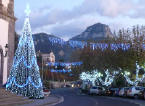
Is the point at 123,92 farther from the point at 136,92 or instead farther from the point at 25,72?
the point at 25,72

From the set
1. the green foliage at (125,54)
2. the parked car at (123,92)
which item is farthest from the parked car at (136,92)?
the green foliage at (125,54)

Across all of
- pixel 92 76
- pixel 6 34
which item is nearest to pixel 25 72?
pixel 6 34

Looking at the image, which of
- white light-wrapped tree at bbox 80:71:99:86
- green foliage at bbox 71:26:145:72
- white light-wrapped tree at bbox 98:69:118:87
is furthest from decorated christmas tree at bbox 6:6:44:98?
white light-wrapped tree at bbox 80:71:99:86

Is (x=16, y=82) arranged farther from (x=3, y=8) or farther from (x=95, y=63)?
(x=95, y=63)

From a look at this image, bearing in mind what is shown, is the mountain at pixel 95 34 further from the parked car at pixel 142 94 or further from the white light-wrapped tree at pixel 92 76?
the parked car at pixel 142 94

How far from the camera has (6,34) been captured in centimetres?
2839

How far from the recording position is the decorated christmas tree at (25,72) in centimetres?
2619

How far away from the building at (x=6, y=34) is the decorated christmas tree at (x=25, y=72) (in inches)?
66.7

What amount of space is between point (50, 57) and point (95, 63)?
3377 inches

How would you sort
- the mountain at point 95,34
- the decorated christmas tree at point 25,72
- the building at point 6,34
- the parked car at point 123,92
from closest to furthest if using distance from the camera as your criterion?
1. the decorated christmas tree at point 25,72
2. the building at point 6,34
3. the parked car at point 123,92
4. the mountain at point 95,34

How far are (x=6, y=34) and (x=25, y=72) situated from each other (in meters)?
4.92

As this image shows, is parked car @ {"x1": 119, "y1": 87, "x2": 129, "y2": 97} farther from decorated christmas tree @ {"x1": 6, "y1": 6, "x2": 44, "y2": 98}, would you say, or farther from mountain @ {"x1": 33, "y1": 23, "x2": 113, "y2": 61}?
mountain @ {"x1": 33, "y1": 23, "x2": 113, "y2": 61}

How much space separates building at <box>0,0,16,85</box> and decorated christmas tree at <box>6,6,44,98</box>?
1694 millimetres

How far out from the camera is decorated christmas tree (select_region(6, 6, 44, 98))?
85.9 ft
